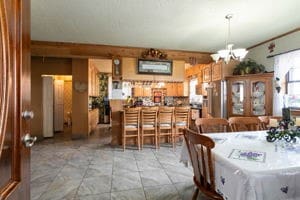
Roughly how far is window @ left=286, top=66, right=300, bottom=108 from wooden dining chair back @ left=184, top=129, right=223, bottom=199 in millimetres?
3338

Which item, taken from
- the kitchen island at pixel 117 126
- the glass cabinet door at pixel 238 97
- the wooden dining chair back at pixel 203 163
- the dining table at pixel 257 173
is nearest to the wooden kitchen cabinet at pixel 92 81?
the kitchen island at pixel 117 126

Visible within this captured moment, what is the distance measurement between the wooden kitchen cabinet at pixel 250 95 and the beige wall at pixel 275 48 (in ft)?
1.42

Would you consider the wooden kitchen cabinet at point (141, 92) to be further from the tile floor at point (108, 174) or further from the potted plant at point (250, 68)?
the potted plant at point (250, 68)

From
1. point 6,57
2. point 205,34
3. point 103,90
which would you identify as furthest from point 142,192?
point 103,90

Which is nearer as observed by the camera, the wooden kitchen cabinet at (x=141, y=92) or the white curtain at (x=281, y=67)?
the white curtain at (x=281, y=67)

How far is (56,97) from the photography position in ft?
21.2

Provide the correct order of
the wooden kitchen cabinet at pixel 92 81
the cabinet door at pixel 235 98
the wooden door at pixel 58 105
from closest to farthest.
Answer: the cabinet door at pixel 235 98 → the wooden kitchen cabinet at pixel 92 81 → the wooden door at pixel 58 105

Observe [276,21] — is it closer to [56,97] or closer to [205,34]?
[205,34]

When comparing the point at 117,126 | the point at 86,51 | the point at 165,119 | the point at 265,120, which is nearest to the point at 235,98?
the point at 165,119

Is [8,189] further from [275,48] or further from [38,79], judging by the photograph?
[38,79]

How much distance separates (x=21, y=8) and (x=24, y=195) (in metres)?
0.91

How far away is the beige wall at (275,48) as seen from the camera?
3.81 meters

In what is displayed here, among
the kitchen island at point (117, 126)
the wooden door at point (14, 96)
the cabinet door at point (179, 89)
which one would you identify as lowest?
the kitchen island at point (117, 126)

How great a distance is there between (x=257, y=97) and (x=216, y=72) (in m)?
1.22
